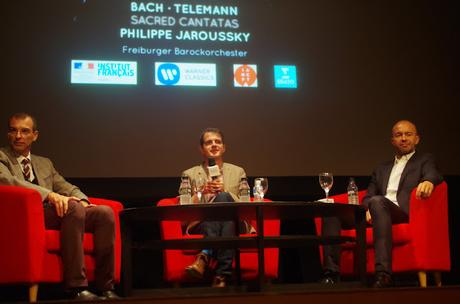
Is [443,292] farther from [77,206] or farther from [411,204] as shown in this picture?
[77,206]

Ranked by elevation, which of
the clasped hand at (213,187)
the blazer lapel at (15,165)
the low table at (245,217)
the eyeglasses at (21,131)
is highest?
the eyeglasses at (21,131)

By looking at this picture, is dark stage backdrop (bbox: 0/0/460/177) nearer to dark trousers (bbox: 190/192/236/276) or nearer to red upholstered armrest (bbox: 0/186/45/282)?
dark trousers (bbox: 190/192/236/276)

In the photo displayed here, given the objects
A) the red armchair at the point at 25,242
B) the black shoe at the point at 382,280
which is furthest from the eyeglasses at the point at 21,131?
the black shoe at the point at 382,280

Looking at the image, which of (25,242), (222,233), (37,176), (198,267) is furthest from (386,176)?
(25,242)

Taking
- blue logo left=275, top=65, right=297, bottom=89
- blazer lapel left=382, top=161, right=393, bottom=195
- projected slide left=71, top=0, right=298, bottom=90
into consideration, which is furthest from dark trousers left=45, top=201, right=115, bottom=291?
blue logo left=275, top=65, right=297, bottom=89

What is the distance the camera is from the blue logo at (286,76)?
4.72 metres

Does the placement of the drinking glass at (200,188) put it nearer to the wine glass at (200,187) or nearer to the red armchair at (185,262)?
the wine glass at (200,187)

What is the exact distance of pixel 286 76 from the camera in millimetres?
4738

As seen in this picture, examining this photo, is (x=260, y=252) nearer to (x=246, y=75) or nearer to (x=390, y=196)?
(x=390, y=196)

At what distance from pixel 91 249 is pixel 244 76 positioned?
1.93 metres

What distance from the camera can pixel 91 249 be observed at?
3.35 m

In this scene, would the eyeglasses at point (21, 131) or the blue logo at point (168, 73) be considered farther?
the blue logo at point (168, 73)

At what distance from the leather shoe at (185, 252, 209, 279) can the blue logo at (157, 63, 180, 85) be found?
1583mm

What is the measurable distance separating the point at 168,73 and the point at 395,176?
1.78m
